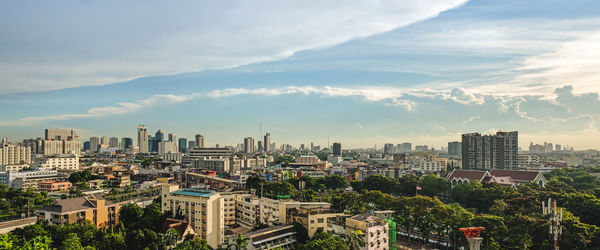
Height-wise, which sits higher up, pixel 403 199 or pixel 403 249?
pixel 403 199

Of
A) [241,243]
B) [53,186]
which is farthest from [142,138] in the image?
[241,243]

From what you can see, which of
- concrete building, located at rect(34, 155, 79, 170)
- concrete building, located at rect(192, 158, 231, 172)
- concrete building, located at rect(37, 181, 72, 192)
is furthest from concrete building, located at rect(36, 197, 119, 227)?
concrete building, located at rect(192, 158, 231, 172)

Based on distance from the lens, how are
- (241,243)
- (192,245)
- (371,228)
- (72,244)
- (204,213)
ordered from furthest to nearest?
(204,213) < (371,228) < (192,245) < (241,243) < (72,244)

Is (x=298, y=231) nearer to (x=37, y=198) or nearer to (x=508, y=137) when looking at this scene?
(x=37, y=198)

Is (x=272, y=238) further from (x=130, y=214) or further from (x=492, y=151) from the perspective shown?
(x=492, y=151)

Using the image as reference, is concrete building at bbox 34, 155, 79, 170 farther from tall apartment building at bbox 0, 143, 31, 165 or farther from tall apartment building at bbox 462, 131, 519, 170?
tall apartment building at bbox 462, 131, 519, 170

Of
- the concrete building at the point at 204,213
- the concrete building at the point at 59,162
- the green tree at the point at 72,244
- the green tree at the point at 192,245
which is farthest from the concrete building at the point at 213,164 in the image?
the green tree at the point at 72,244

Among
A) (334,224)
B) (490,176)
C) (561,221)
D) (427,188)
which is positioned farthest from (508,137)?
(334,224)
